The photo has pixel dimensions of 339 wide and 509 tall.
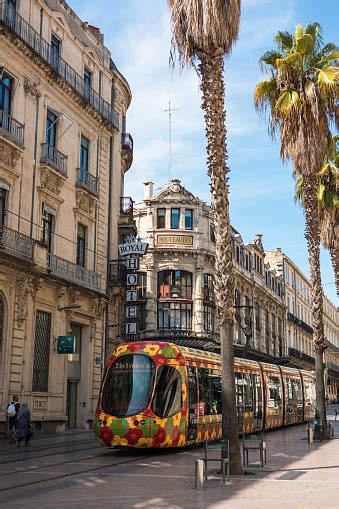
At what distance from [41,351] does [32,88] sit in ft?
35.9

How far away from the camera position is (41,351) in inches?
1057

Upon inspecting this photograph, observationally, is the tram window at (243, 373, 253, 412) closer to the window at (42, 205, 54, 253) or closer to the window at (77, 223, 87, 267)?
the window at (42, 205, 54, 253)

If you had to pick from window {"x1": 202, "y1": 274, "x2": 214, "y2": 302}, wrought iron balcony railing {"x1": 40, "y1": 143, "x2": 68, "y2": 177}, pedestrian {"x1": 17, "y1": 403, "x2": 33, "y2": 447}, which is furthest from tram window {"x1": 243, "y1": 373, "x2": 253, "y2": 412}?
window {"x1": 202, "y1": 274, "x2": 214, "y2": 302}

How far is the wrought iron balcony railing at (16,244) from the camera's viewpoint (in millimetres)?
23312

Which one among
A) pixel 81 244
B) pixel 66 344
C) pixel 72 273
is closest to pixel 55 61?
pixel 81 244

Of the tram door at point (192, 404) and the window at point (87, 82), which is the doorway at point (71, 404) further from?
the window at point (87, 82)

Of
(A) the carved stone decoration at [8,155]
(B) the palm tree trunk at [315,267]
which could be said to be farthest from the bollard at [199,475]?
(A) the carved stone decoration at [8,155]

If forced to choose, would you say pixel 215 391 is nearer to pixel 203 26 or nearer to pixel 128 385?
pixel 128 385

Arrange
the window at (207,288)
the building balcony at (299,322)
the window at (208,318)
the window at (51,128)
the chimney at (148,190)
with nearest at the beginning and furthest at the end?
the window at (51,128) < the window at (208,318) < the window at (207,288) < the chimney at (148,190) < the building balcony at (299,322)

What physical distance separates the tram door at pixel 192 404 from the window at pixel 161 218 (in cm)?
3269

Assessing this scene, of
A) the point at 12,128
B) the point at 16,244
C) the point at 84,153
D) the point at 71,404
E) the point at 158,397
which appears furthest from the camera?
the point at 84,153

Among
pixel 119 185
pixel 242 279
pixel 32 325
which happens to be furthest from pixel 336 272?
pixel 242 279

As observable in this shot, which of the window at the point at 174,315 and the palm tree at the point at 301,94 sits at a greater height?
the palm tree at the point at 301,94

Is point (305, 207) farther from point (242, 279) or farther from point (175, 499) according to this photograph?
point (242, 279)
